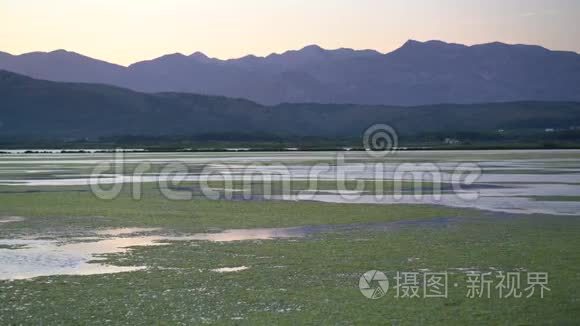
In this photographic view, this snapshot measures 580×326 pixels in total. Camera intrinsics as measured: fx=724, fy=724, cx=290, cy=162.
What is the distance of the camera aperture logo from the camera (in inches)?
597

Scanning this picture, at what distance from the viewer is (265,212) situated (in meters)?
30.6

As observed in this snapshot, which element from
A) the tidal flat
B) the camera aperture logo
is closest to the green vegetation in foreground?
the tidal flat

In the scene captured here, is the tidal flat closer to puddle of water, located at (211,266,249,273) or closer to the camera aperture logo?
puddle of water, located at (211,266,249,273)

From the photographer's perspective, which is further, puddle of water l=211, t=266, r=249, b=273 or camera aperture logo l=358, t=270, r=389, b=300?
puddle of water l=211, t=266, r=249, b=273

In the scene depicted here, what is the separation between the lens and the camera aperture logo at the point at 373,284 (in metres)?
15.2

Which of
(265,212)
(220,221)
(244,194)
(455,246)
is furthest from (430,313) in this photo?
(244,194)

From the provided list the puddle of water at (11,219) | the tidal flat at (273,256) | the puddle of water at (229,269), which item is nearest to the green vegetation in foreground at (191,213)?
the tidal flat at (273,256)

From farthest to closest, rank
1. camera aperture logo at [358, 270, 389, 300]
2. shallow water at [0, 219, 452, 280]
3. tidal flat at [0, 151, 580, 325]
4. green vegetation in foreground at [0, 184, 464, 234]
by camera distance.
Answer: green vegetation in foreground at [0, 184, 464, 234], shallow water at [0, 219, 452, 280], camera aperture logo at [358, 270, 389, 300], tidal flat at [0, 151, 580, 325]

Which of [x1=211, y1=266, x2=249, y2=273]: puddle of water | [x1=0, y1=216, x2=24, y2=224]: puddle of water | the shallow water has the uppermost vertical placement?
[x1=211, y1=266, x2=249, y2=273]: puddle of water

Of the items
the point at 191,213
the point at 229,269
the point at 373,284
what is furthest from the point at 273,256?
the point at 191,213

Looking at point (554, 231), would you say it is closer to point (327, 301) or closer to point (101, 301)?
point (327, 301)

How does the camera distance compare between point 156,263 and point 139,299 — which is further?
point 156,263

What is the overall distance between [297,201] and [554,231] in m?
13.9

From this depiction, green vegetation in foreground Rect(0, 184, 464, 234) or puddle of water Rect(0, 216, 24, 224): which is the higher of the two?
green vegetation in foreground Rect(0, 184, 464, 234)
